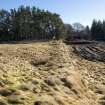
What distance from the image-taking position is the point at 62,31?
111 meters

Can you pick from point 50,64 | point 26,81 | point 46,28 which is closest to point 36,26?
point 46,28

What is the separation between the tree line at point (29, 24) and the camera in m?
101

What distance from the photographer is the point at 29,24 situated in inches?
4156

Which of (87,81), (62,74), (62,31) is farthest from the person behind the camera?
(62,31)

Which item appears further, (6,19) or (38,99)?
(6,19)

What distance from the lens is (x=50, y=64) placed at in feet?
94.1

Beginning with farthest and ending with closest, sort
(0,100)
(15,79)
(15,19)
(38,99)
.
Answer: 1. (15,19)
2. (15,79)
3. (38,99)
4. (0,100)

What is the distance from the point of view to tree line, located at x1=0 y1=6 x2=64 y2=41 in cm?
10094

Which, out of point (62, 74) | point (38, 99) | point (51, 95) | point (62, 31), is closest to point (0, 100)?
point (38, 99)

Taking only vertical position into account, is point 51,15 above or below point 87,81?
above

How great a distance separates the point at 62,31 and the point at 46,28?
5.26 meters

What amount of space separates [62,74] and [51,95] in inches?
226

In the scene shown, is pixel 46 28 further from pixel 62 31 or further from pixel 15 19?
pixel 15 19

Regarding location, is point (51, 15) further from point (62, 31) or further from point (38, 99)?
point (38, 99)
